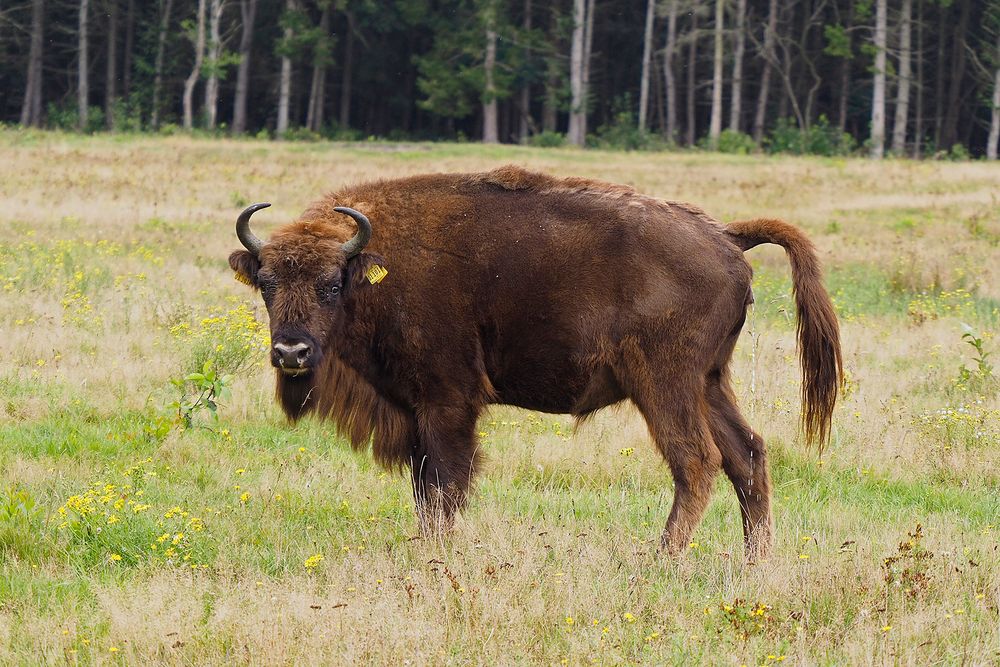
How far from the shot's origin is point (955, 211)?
2253 cm

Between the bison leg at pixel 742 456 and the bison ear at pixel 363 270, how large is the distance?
201cm

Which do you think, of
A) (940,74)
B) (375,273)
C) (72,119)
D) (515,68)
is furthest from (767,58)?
(375,273)

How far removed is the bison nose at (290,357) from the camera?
6074 millimetres

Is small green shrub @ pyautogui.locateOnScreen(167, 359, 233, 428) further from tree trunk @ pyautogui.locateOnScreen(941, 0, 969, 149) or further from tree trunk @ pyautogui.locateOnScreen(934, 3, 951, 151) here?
tree trunk @ pyautogui.locateOnScreen(941, 0, 969, 149)

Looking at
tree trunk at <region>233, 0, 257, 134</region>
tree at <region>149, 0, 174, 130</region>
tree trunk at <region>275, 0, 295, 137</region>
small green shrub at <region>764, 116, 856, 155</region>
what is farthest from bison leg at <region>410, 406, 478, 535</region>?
tree at <region>149, 0, 174, 130</region>

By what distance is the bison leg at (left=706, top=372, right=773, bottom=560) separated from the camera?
654cm

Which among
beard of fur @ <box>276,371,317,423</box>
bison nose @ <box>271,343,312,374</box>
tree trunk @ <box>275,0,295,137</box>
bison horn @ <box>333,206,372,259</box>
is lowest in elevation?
beard of fur @ <box>276,371,317,423</box>

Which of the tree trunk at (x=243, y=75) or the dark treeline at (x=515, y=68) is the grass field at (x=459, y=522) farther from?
the tree trunk at (x=243, y=75)

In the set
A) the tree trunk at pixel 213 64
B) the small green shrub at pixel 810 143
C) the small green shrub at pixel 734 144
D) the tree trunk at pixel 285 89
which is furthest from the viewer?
the tree trunk at pixel 285 89

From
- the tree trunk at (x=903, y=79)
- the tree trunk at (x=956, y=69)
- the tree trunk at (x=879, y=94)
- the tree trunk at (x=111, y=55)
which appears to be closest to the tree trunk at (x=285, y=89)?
the tree trunk at (x=111, y=55)

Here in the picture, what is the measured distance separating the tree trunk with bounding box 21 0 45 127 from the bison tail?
54.2m

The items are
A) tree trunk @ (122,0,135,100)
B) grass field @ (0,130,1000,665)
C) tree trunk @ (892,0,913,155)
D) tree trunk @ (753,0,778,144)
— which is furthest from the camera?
tree trunk @ (122,0,135,100)

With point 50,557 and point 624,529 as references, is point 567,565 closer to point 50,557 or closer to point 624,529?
point 624,529

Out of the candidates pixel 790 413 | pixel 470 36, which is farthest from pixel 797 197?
pixel 470 36
